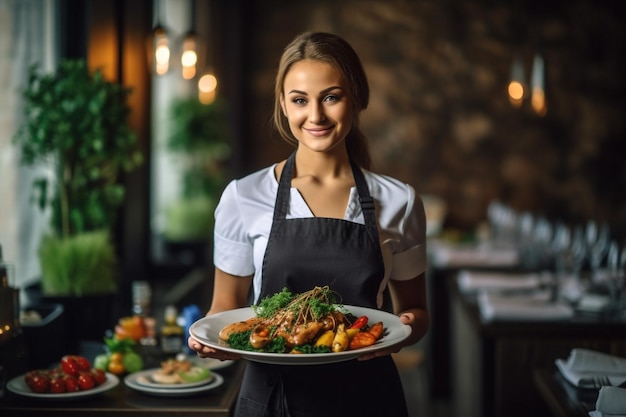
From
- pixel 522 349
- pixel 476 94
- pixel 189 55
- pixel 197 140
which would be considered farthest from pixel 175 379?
pixel 476 94

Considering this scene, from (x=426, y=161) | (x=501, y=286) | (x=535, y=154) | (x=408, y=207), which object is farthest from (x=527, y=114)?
(x=408, y=207)

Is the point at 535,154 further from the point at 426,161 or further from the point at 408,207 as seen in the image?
the point at 408,207

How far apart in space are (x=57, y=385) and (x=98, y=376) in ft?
0.40

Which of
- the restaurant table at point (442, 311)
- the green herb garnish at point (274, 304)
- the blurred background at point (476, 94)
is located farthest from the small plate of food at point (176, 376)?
the blurred background at point (476, 94)

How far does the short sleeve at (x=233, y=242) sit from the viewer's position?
210cm

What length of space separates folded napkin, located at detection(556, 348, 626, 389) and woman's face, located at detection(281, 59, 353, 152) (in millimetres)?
999

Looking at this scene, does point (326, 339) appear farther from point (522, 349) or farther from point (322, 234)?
point (522, 349)

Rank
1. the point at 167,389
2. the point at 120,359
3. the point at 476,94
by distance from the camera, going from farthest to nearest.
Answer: the point at 476,94, the point at 120,359, the point at 167,389

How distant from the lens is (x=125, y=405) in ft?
7.15

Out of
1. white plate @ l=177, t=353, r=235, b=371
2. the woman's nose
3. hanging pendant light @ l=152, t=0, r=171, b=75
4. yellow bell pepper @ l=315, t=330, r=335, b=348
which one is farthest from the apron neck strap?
hanging pendant light @ l=152, t=0, r=171, b=75

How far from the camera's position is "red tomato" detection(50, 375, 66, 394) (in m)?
2.20

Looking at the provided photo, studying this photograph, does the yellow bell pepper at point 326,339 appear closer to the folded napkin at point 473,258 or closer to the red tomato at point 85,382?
the red tomato at point 85,382

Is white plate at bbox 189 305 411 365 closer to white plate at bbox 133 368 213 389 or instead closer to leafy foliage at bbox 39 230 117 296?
white plate at bbox 133 368 213 389

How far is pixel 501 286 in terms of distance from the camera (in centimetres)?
403
